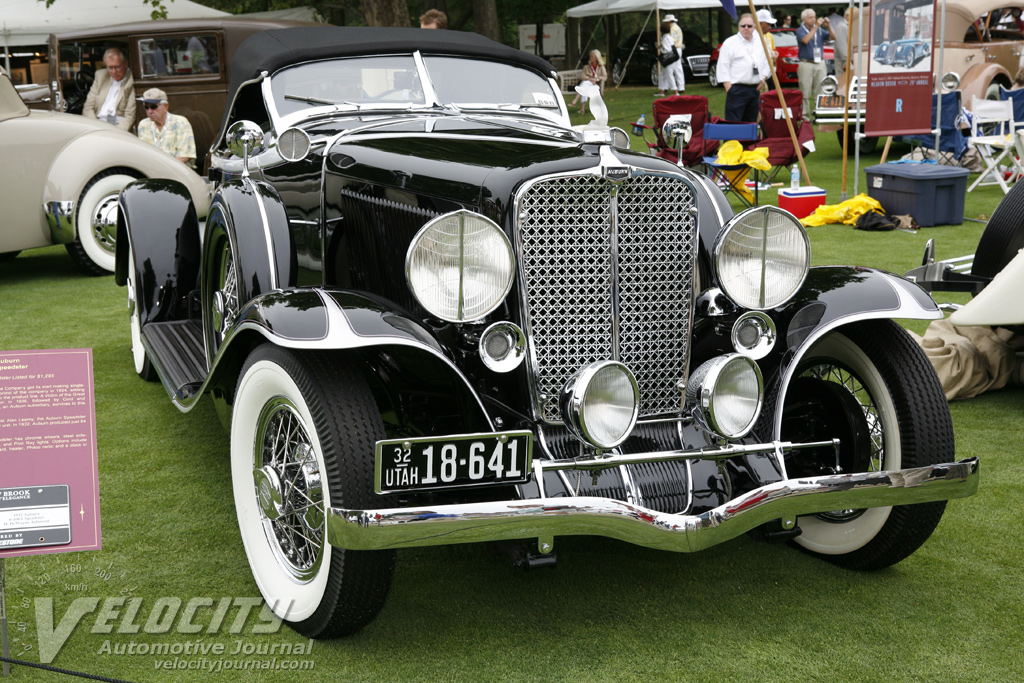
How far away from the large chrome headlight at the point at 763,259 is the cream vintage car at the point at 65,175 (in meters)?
6.00

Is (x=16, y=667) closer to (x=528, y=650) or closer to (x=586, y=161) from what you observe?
(x=528, y=650)

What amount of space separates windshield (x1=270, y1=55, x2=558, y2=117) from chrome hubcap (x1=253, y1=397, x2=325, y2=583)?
175 cm

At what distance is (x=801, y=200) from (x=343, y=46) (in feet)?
20.7

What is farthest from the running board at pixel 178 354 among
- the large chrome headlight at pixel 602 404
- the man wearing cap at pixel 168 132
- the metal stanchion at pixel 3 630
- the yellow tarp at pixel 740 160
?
the yellow tarp at pixel 740 160

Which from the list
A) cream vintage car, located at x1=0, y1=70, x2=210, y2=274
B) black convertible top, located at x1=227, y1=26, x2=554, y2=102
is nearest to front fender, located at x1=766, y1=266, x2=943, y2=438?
black convertible top, located at x1=227, y1=26, x2=554, y2=102

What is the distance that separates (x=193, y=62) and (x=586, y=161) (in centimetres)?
1078

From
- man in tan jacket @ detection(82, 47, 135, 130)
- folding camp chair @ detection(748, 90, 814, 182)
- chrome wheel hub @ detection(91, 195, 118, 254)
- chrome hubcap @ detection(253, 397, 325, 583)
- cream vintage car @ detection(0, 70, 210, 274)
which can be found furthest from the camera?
folding camp chair @ detection(748, 90, 814, 182)

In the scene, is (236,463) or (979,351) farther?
(979,351)

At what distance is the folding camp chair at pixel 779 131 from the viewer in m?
11.0

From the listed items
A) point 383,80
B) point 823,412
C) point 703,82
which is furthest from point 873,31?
point 703,82

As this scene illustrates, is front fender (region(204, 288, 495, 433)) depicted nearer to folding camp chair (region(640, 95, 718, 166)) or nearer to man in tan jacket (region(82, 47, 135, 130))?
folding camp chair (region(640, 95, 718, 166))

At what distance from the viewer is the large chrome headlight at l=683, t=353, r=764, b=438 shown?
2652 millimetres

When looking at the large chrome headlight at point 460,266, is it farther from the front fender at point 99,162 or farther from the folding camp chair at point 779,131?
the folding camp chair at point 779,131

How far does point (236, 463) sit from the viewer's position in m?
3.00
